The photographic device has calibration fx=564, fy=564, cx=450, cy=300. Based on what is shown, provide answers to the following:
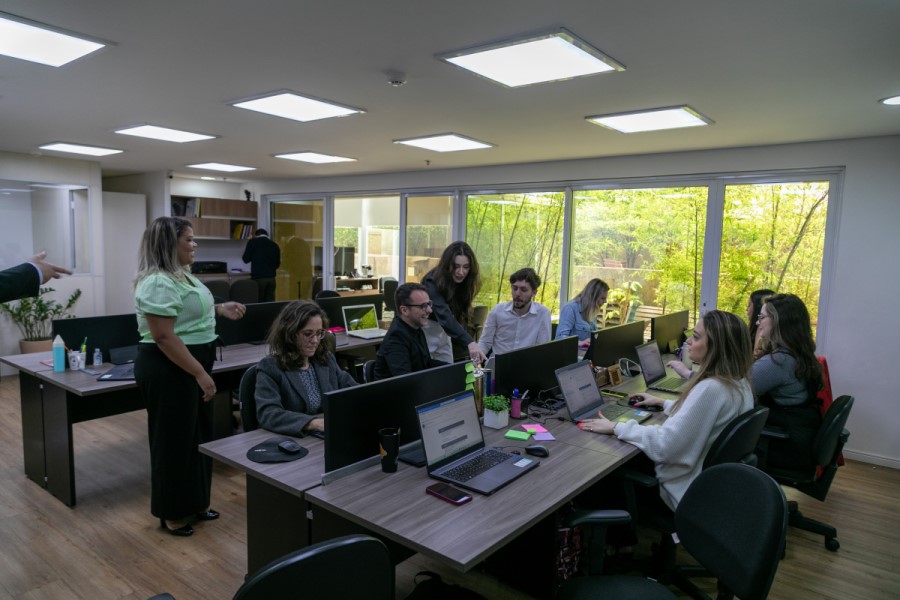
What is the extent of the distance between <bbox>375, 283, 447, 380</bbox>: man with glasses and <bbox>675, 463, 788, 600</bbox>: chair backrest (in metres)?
1.53

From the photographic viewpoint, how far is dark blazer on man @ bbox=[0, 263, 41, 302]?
190 centimetres

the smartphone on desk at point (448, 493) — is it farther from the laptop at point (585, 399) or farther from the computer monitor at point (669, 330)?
the computer monitor at point (669, 330)

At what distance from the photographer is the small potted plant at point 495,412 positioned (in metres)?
2.72

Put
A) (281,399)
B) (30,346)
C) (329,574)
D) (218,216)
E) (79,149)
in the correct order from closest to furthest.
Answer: (329,574), (281,399), (79,149), (30,346), (218,216)

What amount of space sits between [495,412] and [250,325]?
2773 mm

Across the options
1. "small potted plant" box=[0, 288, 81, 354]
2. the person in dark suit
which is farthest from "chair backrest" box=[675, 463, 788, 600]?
"small potted plant" box=[0, 288, 81, 354]

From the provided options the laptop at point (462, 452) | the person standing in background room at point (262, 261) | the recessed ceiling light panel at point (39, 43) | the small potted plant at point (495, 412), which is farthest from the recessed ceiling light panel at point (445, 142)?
the person standing in background room at point (262, 261)

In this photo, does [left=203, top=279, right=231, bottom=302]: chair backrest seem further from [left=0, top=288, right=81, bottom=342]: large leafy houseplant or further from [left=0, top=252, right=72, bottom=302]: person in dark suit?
[left=0, top=252, right=72, bottom=302]: person in dark suit

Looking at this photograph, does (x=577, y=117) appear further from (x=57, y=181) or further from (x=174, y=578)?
(x=57, y=181)

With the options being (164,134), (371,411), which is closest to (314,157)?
(164,134)

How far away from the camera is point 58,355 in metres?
3.51

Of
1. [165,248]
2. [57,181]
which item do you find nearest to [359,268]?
[57,181]

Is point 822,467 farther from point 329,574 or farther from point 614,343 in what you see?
point 329,574

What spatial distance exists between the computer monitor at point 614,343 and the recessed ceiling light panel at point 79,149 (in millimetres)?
5690
